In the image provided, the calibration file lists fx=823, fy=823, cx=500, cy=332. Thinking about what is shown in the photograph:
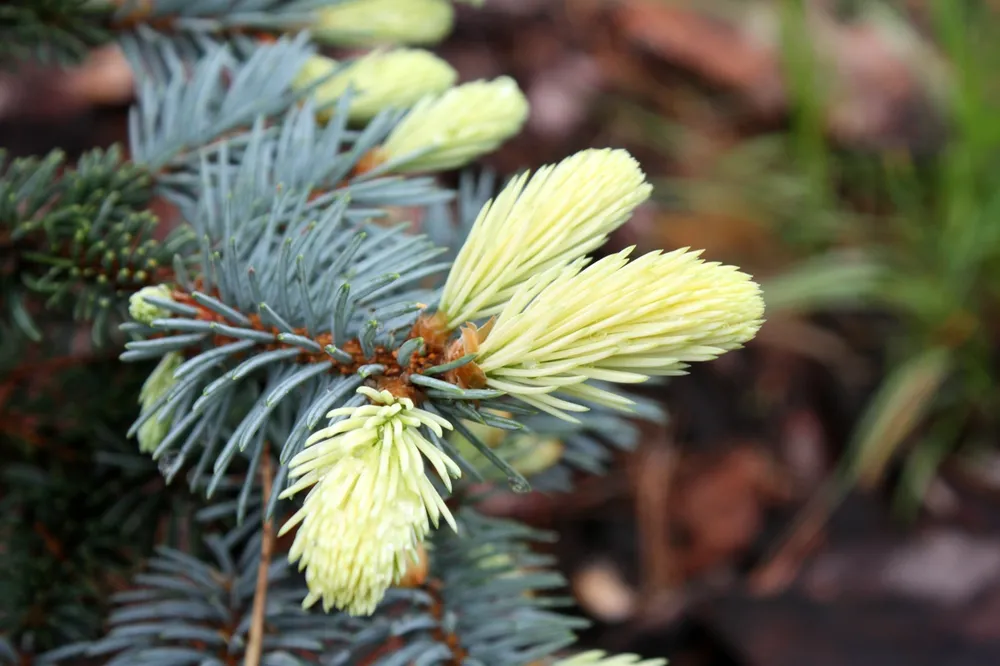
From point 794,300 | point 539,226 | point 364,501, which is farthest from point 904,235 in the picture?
point 364,501

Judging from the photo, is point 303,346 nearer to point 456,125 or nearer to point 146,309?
point 146,309

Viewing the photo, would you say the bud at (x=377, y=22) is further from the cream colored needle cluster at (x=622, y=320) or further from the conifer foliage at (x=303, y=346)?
the cream colored needle cluster at (x=622, y=320)

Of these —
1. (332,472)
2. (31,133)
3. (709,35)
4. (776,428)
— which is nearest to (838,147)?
(709,35)

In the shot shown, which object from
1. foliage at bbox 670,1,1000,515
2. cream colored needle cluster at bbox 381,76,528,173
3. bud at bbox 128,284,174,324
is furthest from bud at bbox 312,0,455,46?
foliage at bbox 670,1,1000,515

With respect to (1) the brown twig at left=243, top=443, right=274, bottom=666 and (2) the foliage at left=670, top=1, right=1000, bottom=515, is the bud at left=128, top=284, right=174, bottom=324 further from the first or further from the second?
(2) the foliage at left=670, top=1, right=1000, bottom=515

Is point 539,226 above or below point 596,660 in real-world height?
above

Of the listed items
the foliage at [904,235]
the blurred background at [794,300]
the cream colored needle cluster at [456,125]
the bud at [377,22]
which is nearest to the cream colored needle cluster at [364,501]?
the cream colored needle cluster at [456,125]
